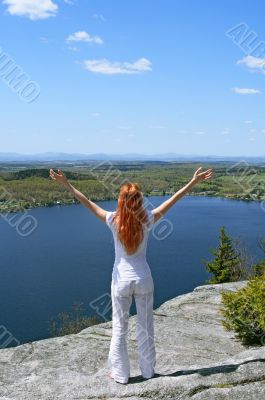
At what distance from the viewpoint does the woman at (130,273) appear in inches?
191

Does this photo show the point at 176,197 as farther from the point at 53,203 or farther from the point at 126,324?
the point at 53,203

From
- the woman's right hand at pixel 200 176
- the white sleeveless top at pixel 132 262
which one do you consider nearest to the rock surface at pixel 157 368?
the white sleeveless top at pixel 132 262

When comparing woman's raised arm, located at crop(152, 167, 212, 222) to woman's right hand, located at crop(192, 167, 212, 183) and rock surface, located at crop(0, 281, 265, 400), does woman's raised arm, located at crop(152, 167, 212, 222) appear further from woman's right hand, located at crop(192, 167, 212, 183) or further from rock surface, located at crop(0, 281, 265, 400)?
rock surface, located at crop(0, 281, 265, 400)

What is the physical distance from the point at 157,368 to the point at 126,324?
35.7 inches

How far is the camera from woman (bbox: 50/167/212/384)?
4.84 m

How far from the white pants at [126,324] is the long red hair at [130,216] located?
1.24ft

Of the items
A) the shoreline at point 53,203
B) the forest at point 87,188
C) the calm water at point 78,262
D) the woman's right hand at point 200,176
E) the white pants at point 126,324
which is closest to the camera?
the white pants at point 126,324

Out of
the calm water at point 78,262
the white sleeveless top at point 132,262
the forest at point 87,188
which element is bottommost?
the calm water at point 78,262

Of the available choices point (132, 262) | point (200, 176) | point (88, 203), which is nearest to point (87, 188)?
point (200, 176)

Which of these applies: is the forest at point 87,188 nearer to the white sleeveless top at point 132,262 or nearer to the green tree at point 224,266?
the green tree at point 224,266

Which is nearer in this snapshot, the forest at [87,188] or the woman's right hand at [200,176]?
the woman's right hand at [200,176]

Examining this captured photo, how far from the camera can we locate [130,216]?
4.82m

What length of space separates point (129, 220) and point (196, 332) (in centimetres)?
386

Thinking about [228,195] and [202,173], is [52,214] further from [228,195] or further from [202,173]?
[202,173]
